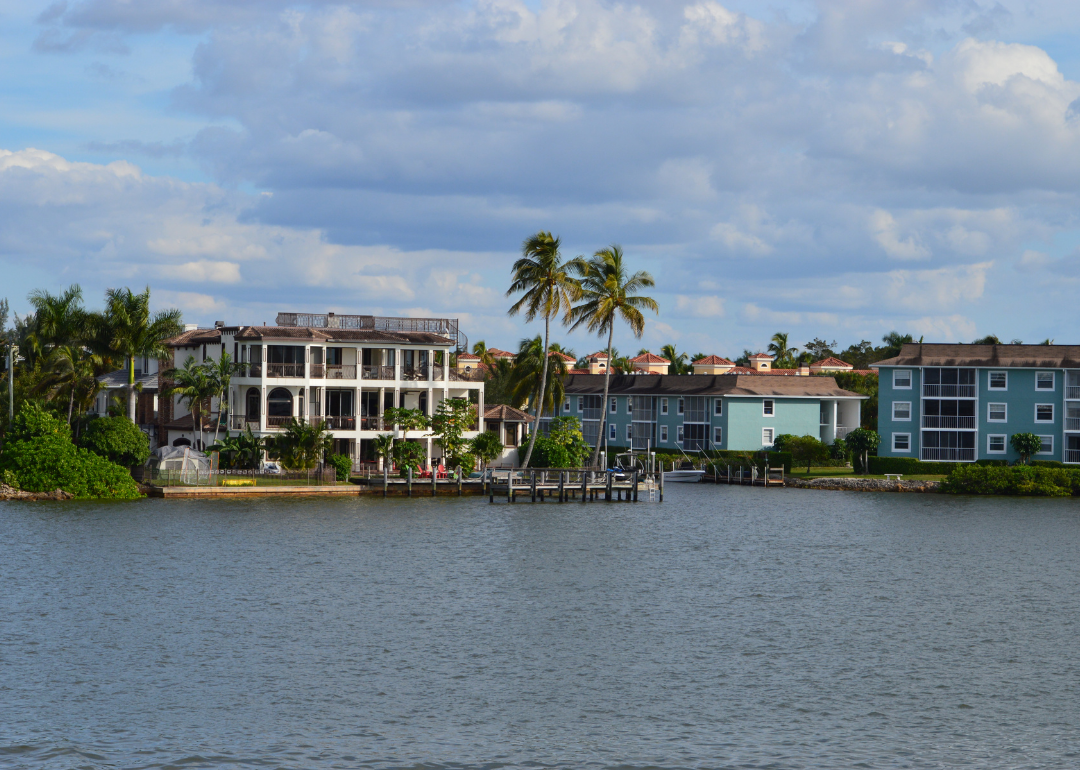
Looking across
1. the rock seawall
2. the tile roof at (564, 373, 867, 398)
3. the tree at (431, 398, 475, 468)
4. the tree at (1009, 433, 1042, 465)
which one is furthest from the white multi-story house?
the tree at (1009, 433, 1042, 465)

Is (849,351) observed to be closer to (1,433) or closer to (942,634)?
(1,433)

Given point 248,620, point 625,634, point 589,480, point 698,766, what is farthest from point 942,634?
point 589,480

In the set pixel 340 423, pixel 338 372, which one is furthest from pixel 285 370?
pixel 340 423

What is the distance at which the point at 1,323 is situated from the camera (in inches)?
3775

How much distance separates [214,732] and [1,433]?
55.2 metres

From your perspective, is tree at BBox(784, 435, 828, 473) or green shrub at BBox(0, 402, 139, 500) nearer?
green shrub at BBox(0, 402, 139, 500)

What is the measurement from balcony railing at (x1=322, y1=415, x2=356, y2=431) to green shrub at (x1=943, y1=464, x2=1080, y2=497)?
127 ft

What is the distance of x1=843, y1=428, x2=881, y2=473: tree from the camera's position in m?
89.3

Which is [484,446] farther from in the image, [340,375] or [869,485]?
[869,485]

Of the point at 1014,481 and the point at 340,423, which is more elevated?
the point at 340,423

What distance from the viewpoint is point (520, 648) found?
29281 millimetres

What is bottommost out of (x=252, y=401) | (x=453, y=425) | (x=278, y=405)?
(x=453, y=425)

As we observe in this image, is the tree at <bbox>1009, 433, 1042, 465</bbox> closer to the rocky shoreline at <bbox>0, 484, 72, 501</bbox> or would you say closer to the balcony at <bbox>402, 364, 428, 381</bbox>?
the balcony at <bbox>402, 364, 428, 381</bbox>

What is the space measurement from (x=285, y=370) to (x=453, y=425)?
34.8 feet
